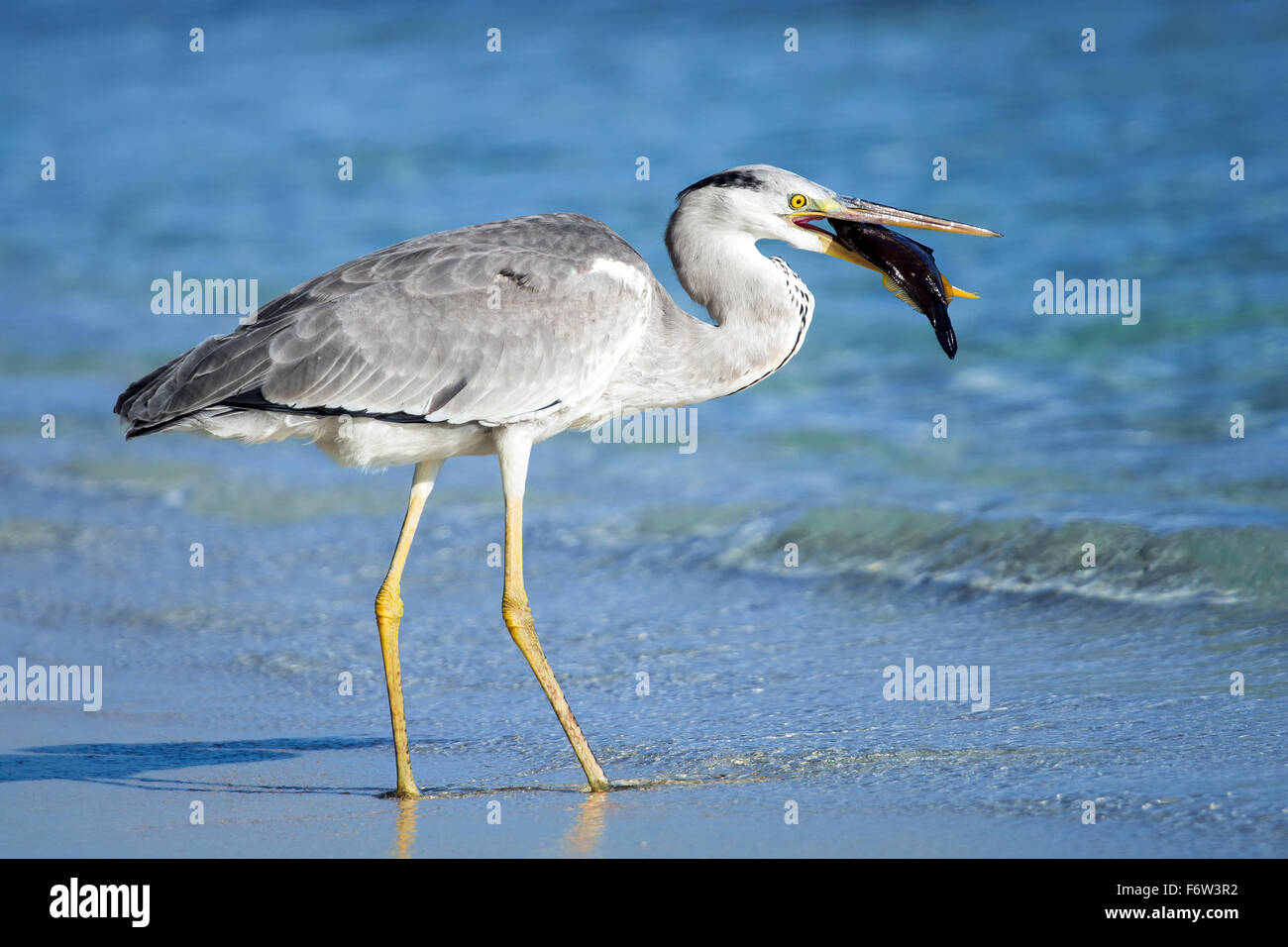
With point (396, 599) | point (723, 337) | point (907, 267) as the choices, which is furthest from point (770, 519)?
point (396, 599)

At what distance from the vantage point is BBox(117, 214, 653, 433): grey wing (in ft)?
18.1

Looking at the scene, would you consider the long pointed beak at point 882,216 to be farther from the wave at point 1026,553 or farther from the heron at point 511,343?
the wave at point 1026,553

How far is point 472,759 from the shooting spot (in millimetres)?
5668

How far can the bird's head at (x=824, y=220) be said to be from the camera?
575cm

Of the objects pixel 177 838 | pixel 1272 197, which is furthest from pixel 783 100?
pixel 177 838

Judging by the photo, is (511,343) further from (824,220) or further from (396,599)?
(824,220)

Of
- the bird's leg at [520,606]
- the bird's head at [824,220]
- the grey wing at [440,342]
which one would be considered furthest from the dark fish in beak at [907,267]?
the bird's leg at [520,606]

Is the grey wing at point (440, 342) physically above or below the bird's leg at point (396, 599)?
above

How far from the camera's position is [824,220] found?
19.4ft

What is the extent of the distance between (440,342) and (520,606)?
3.38 ft

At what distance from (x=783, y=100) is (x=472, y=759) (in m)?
13.8

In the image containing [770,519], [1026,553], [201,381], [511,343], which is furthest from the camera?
[770,519]

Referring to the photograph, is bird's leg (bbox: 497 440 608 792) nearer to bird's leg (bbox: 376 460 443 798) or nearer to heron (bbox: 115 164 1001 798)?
heron (bbox: 115 164 1001 798)

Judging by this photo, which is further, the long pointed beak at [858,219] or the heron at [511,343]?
the long pointed beak at [858,219]
